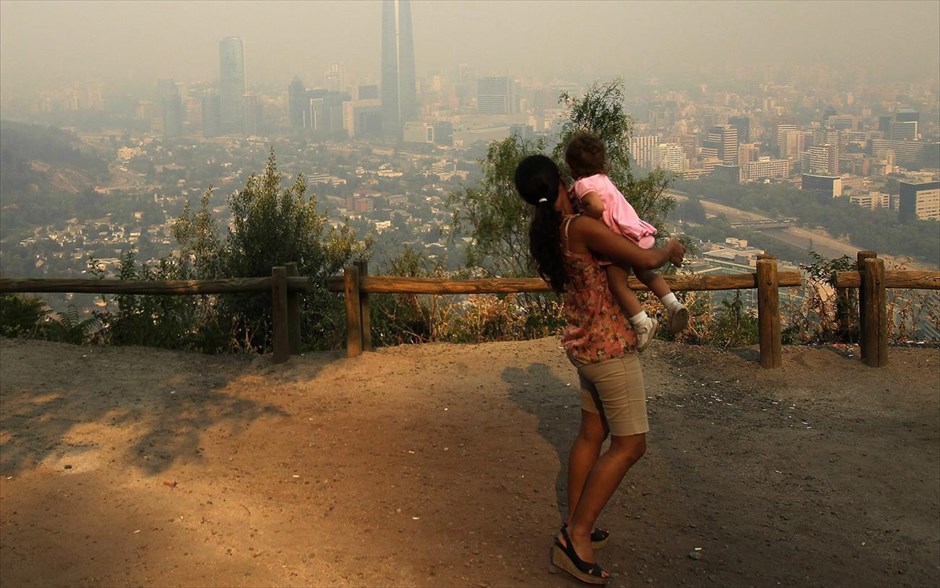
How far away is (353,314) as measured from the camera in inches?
343

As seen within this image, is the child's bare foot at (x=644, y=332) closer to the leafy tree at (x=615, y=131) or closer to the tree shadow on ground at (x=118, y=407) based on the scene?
the tree shadow on ground at (x=118, y=407)

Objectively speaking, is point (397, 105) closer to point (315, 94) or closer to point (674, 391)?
point (315, 94)

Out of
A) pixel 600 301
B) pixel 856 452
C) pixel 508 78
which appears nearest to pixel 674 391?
pixel 856 452

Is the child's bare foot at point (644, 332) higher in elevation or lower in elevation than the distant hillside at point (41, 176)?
lower

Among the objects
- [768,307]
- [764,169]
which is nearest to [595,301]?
[768,307]

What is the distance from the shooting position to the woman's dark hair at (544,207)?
413cm

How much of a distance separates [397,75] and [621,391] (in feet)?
239

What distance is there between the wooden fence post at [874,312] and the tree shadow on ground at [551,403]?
2661 millimetres

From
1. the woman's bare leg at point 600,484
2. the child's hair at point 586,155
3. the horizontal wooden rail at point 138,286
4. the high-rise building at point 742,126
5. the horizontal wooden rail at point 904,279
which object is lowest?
Answer: the woman's bare leg at point 600,484

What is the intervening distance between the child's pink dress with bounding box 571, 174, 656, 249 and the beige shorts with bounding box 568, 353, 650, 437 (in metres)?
0.52

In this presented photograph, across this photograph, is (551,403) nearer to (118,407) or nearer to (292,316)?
(292,316)

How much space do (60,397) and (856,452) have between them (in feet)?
19.7

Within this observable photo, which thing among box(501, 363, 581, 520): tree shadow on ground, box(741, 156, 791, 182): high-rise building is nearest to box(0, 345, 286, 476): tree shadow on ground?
box(501, 363, 581, 520): tree shadow on ground

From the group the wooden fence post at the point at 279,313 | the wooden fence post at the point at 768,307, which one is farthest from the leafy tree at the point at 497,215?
the wooden fence post at the point at 768,307
